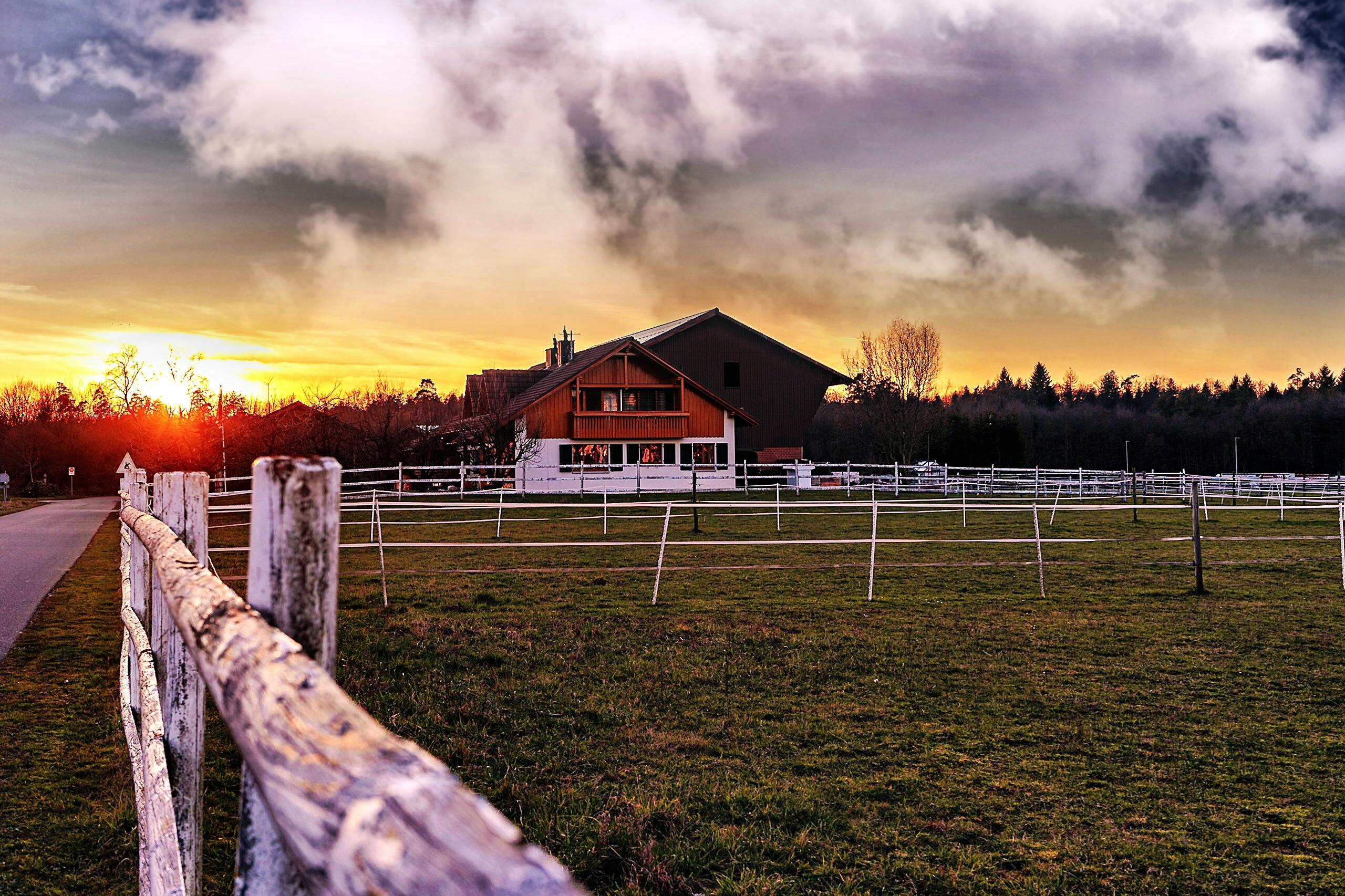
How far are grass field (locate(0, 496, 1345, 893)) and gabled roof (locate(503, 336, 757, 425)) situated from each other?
27.4m

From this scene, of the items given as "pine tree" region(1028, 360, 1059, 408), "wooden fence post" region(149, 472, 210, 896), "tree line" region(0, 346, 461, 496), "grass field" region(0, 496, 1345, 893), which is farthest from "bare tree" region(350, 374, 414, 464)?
"pine tree" region(1028, 360, 1059, 408)

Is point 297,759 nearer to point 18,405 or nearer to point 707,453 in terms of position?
point 707,453

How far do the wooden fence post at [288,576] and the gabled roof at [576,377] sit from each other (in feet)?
126

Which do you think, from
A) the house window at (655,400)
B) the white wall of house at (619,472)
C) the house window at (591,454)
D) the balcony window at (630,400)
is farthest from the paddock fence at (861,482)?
the house window at (655,400)

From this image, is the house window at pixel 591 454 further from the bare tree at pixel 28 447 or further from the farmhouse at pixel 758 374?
the bare tree at pixel 28 447

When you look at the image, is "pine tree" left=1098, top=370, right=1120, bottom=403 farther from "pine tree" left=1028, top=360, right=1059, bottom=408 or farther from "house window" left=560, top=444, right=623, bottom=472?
"house window" left=560, top=444, right=623, bottom=472

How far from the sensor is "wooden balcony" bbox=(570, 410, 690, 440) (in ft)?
134

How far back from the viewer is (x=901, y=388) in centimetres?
5628

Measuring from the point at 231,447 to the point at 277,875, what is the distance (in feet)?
124

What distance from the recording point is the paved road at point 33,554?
10.5 m

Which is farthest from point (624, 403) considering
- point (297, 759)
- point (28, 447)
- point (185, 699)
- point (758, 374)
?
point (28, 447)

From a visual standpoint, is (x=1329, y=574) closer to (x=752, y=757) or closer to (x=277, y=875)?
(x=752, y=757)

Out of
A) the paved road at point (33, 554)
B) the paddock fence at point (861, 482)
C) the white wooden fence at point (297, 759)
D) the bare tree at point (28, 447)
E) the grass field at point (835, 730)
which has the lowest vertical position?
the grass field at point (835, 730)

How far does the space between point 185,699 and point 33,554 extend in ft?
58.7
